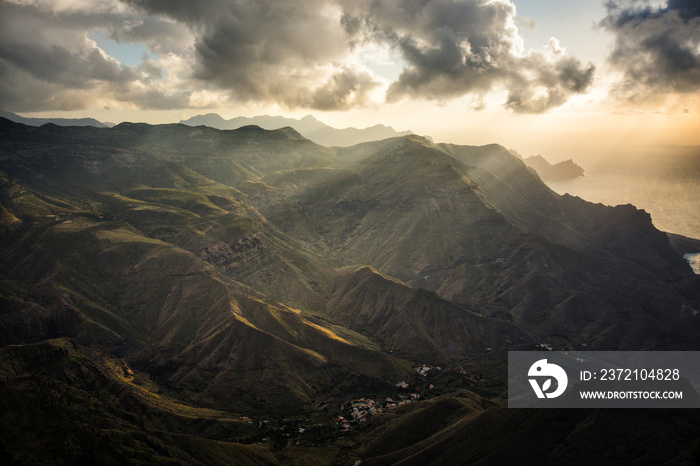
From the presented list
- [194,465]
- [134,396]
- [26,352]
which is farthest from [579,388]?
[26,352]

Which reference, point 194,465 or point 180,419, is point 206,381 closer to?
point 180,419

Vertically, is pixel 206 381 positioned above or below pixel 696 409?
below

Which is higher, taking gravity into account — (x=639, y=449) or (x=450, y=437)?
(x=639, y=449)

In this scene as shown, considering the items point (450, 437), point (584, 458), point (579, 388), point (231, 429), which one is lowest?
point (231, 429)

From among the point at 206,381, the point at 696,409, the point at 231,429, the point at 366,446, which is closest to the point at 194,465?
the point at 231,429

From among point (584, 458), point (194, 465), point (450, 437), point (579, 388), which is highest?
point (579, 388)

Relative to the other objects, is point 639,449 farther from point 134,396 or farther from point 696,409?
point 134,396

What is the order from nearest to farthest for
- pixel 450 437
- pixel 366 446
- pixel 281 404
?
pixel 450 437
pixel 366 446
pixel 281 404

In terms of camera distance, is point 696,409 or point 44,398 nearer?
point 696,409

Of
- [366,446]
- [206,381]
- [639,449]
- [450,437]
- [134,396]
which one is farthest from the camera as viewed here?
[206,381]
